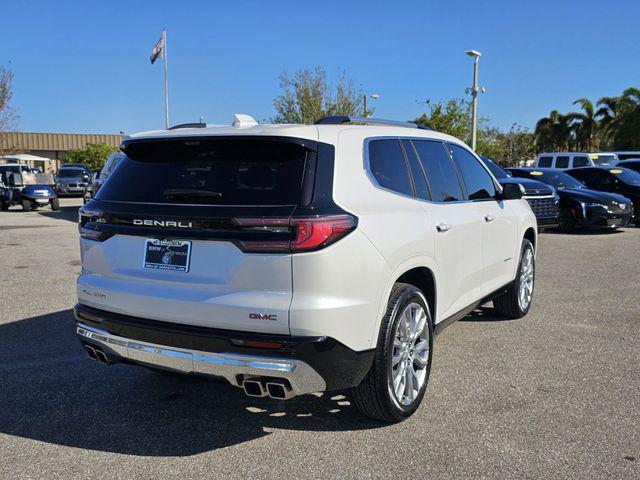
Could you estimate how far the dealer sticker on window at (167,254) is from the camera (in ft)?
10.5

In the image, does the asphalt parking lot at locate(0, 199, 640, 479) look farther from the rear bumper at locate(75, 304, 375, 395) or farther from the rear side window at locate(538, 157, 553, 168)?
the rear side window at locate(538, 157, 553, 168)

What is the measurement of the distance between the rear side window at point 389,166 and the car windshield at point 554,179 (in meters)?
12.3

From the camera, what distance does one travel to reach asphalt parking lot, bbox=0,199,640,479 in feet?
10.6

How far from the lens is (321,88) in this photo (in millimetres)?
32156

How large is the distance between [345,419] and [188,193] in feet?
5.69

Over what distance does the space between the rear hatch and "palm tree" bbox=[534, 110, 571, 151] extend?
4881 centimetres

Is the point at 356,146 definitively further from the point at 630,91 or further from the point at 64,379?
the point at 630,91

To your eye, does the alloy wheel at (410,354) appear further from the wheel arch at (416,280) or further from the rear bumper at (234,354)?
the rear bumper at (234,354)

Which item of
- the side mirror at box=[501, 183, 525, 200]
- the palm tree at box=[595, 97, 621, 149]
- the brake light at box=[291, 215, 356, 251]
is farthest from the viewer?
the palm tree at box=[595, 97, 621, 149]

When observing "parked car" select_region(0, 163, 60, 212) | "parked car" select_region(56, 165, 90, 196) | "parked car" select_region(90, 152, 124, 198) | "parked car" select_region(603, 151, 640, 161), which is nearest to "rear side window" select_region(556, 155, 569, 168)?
"parked car" select_region(603, 151, 640, 161)

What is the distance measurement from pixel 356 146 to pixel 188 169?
98 centimetres

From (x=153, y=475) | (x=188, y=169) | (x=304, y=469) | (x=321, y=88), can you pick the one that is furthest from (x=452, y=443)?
(x=321, y=88)

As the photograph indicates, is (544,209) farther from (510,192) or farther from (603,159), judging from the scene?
(603,159)

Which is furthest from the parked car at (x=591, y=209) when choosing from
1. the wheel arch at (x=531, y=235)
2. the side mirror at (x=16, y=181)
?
the side mirror at (x=16, y=181)
